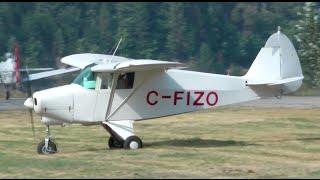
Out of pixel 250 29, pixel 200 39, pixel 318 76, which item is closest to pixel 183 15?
pixel 200 39

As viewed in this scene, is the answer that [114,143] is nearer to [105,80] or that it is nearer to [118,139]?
[118,139]

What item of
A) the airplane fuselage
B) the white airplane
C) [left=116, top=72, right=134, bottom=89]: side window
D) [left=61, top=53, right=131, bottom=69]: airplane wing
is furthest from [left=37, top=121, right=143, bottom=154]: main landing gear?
[left=61, top=53, right=131, bottom=69]: airplane wing

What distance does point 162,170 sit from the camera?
14.3 m

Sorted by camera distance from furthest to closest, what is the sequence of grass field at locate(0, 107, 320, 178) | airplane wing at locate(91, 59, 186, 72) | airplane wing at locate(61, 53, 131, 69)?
airplane wing at locate(61, 53, 131, 69), airplane wing at locate(91, 59, 186, 72), grass field at locate(0, 107, 320, 178)

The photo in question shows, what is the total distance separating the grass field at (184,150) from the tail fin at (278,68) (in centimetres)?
137

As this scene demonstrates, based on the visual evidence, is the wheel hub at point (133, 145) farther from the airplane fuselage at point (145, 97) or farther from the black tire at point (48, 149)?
the black tire at point (48, 149)

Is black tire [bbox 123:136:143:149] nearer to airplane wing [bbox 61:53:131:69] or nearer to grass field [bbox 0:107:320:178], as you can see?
grass field [bbox 0:107:320:178]

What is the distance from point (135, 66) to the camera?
18.0m

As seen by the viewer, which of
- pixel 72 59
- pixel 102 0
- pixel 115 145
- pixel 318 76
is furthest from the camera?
pixel 102 0

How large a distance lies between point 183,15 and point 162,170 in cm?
5796

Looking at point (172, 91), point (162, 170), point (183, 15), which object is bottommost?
point (162, 170)

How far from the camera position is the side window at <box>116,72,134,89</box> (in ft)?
61.4

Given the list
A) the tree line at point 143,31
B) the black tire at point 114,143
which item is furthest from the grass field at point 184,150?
the tree line at point 143,31

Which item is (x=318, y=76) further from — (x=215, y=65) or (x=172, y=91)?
(x=215, y=65)
